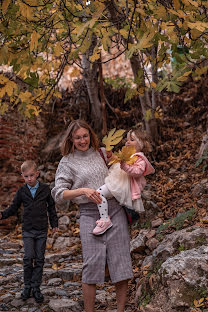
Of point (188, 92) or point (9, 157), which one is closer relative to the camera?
point (9, 157)

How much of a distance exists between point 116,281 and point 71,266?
7.09 feet

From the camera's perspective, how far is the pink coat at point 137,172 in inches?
118

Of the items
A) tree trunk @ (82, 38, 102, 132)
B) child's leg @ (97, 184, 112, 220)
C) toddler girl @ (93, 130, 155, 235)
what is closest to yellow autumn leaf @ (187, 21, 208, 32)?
toddler girl @ (93, 130, 155, 235)

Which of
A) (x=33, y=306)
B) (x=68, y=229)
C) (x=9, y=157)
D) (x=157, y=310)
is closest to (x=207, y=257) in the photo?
(x=157, y=310)

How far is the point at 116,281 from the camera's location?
299 centimetres

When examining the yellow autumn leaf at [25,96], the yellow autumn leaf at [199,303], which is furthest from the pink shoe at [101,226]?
the yellow autumn leaf at [25,96]

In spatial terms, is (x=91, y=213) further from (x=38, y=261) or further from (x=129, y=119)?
(x=129, y=119)

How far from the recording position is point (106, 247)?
306cm

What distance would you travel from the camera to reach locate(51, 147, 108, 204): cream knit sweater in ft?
10.2

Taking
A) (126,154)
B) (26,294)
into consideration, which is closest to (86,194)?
(126,154)

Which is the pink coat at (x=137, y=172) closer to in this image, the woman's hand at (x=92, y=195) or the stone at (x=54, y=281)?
the woman's hand at (x=92, y=195)

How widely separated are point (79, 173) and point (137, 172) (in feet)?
1.60

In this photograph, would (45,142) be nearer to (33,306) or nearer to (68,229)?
(68,229)

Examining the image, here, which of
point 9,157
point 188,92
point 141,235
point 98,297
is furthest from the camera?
point 188,92
